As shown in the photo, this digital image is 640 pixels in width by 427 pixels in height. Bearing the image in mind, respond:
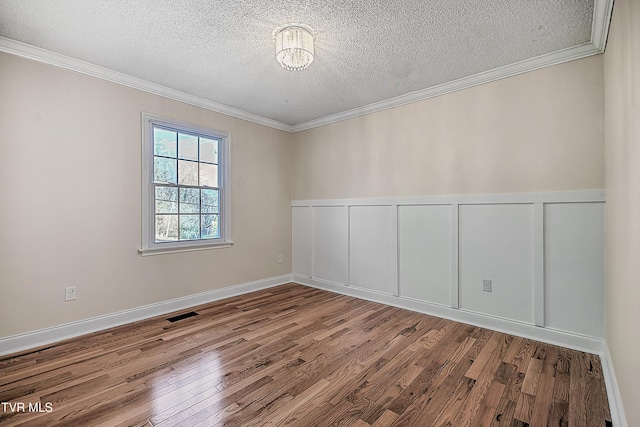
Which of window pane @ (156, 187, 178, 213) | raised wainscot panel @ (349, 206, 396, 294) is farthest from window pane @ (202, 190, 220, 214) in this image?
raised wainscot panel @ (349, 206, 396, 294)

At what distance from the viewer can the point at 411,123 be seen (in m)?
3.47

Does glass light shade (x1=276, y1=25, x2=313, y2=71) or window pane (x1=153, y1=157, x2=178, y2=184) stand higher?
glass light shade (x1=276, y1=25, x2=313, y2=71)

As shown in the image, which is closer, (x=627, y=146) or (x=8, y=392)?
(x=627, y=146)

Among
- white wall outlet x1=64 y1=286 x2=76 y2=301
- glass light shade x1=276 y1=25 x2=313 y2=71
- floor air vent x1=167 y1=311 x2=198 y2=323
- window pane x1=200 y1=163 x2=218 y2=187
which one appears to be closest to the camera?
glass light shade x1=276 y1=25 x2=313 y2=71

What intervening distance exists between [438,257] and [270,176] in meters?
Result: 2.60

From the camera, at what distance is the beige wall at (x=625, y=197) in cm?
129

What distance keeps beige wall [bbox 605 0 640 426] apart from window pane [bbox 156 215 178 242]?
12.3ft

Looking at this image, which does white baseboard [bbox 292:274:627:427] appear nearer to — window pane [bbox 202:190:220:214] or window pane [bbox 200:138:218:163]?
window pane [bbox 202:190:220:214]

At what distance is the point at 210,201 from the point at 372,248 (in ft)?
7.10

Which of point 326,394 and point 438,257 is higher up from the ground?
point 438,257

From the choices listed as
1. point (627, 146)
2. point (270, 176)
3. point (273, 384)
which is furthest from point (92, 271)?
point (627, 146)

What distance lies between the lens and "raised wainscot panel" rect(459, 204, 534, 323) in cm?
270

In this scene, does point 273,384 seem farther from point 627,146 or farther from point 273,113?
point 273,113

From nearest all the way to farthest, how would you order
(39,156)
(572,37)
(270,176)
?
(572,37) → (39,156) → (270,176)
